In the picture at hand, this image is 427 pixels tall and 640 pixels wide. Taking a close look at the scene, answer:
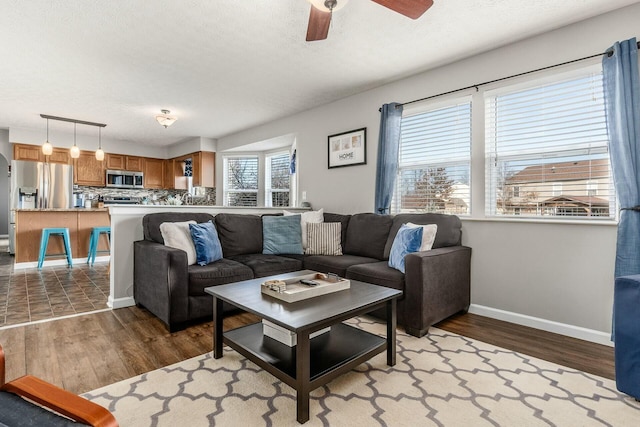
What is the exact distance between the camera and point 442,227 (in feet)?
10.2

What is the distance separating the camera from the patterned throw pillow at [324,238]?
3674 millimetres

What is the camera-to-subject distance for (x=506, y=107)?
3025 mm

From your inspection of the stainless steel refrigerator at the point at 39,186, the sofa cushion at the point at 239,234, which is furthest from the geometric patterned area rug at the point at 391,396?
the stainless steel refrigerator at the point at 39,186

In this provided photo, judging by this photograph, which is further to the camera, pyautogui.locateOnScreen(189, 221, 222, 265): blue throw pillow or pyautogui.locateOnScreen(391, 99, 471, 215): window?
pyautogui.locateOnScreen(391, 99, 471, 215): window

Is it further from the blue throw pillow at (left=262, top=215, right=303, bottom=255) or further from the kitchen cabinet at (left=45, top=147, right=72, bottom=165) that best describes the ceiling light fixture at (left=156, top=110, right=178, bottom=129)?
the kitchen cabinet at (left=45, top=147, right=72, bottom=165)

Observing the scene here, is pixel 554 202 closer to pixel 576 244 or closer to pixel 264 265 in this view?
pixel 576 244

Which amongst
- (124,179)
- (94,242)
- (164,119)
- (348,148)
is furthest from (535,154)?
(124,179)

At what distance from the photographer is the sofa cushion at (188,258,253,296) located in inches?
107

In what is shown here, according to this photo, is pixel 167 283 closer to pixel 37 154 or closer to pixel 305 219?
pixel 305 219

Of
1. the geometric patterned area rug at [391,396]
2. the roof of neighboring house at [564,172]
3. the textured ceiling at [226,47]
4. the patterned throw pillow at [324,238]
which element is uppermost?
the textured ceiling at [226,47]

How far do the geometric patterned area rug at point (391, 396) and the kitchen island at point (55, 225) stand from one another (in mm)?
4979

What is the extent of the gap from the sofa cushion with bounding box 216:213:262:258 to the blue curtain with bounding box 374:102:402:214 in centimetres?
148

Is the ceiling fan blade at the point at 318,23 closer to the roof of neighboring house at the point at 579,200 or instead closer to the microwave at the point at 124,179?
the roof of neighboring house at the point at 579,200

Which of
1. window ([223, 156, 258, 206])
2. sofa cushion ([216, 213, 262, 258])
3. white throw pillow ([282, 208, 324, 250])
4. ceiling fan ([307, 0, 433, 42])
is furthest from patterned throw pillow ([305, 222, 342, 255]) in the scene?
window ([223, 156, 258, 206])
